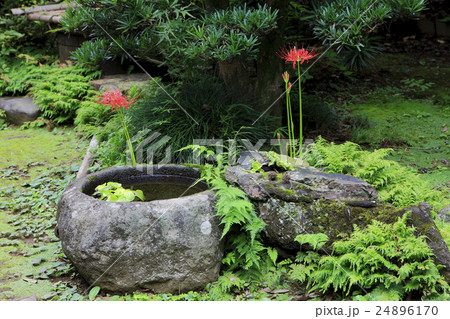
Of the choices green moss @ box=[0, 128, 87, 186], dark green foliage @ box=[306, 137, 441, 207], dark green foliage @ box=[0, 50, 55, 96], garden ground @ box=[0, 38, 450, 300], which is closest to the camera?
garden ground @ box=[0, 38, 450, 300]

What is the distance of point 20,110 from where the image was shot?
7.75m

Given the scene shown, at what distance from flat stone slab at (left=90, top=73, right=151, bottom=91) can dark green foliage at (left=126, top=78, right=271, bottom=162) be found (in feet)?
4.44

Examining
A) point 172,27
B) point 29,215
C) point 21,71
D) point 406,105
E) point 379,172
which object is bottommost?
point 29,215

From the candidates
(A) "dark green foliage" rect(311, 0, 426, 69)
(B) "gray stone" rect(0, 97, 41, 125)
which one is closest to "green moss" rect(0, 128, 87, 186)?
(B) "gray stone" rect(0, 97, 41, 125)

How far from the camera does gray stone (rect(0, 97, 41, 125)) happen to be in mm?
7707

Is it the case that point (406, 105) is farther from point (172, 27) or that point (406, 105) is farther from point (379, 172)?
point (172, 27)

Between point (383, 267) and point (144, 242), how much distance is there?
5.49 ft

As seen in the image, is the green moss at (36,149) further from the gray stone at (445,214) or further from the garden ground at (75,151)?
the gray stone at (445,214)

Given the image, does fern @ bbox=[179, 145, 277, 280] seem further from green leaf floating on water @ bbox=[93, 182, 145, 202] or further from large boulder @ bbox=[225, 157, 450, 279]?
green leaf floating on water @ bbox=[93, 182, 145, 202]

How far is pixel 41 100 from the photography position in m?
7.42

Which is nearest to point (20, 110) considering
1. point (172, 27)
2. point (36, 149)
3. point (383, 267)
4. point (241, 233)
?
point (36, 149)

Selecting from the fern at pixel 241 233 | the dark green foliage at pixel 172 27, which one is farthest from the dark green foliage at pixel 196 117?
the fern at pixel 241 233

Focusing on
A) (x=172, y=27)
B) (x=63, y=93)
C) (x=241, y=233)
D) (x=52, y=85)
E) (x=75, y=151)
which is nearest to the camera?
(x=241, y=233)

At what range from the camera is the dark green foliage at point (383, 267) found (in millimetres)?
2938
